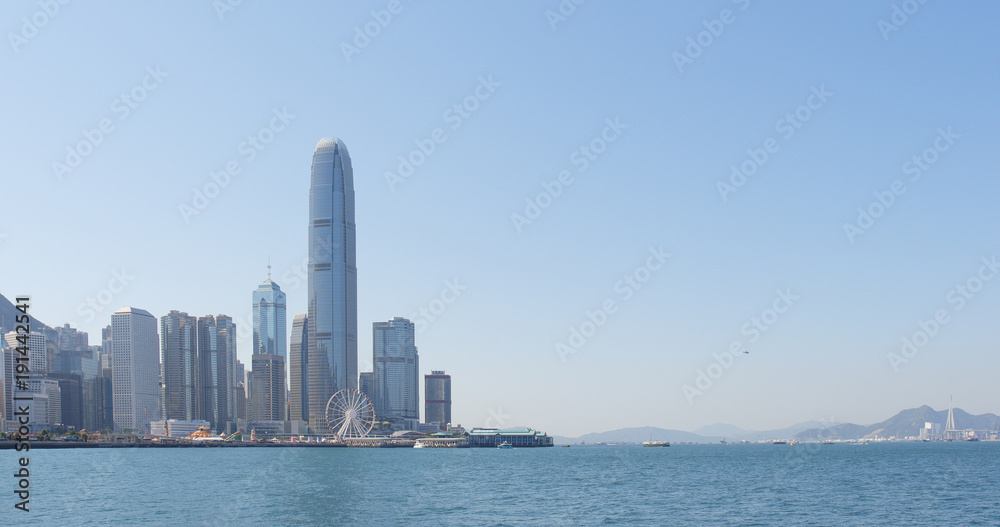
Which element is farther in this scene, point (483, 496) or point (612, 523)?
point (483, 496)

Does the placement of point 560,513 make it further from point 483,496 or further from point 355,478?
point 355,478

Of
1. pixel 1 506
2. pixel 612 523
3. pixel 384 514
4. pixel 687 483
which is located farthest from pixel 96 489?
pixel 687 483

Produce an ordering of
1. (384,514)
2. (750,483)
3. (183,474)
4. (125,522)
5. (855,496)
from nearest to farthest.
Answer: (125,522) < (384,514) < (855,496) < (750,483) < (183,474)

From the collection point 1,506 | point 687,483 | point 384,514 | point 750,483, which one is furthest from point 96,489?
point 750,483

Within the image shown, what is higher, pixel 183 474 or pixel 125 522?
pixel 125 522

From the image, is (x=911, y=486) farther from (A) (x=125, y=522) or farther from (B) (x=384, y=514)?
(A) (x=125, y=522)

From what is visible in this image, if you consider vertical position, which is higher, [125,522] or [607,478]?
[125,522]

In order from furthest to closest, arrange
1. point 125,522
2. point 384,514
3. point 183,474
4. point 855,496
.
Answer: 1. point 183,474
2. point 855,496
3. point 384,514
4. point 125,522

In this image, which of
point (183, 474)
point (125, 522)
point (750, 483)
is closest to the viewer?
point (125, 522)

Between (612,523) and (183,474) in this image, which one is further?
(183,474)
